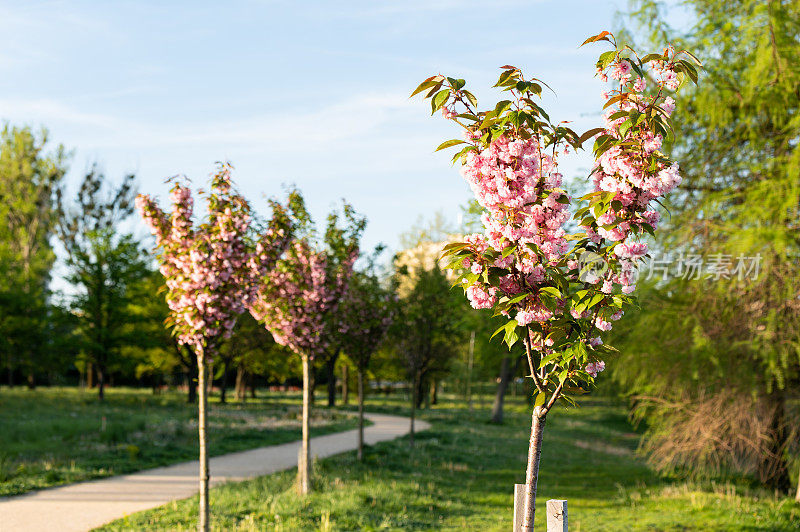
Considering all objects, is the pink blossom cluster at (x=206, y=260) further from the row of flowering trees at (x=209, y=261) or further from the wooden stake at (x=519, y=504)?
the wooden stake at (x=519, y=504)

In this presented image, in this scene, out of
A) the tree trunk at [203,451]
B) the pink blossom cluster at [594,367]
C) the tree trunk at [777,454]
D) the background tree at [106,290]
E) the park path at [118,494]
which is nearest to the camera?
the pink blossom cluster at [594,367]

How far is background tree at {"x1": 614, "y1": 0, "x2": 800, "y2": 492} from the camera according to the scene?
1031cm

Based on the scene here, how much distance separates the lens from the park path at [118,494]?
8.25 meters

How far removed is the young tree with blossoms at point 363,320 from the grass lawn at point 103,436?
14.4 ft

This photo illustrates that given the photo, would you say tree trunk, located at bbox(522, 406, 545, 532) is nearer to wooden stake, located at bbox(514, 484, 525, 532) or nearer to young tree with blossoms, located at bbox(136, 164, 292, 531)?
wooden stake, located at bbox(514, 484, 525, 532)

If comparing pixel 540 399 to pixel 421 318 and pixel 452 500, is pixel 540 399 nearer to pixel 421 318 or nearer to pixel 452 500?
pixel 452 500

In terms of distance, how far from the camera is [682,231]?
11.7 meters

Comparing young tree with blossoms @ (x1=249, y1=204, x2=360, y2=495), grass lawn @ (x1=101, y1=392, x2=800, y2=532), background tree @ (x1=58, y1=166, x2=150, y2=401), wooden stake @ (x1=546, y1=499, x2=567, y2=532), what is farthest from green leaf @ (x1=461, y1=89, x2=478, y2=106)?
background tree @ (x1=58, y1=166, x2=150, y2=401)

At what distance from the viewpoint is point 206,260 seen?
7301 millimetres

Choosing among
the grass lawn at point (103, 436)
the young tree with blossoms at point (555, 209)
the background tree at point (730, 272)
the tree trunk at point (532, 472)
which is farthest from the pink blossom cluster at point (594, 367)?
the grass lawn at point (103, 436)

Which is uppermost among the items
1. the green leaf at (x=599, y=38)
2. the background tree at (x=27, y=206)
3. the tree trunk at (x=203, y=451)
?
the background tree at (x=27, y=206)

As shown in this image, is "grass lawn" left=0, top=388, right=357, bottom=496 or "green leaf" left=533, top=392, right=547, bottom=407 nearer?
"green leaf" left=533, top=392, right=547, bottom=407

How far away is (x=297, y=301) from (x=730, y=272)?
7.45m

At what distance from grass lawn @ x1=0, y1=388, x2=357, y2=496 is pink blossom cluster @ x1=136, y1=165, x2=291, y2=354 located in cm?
517
